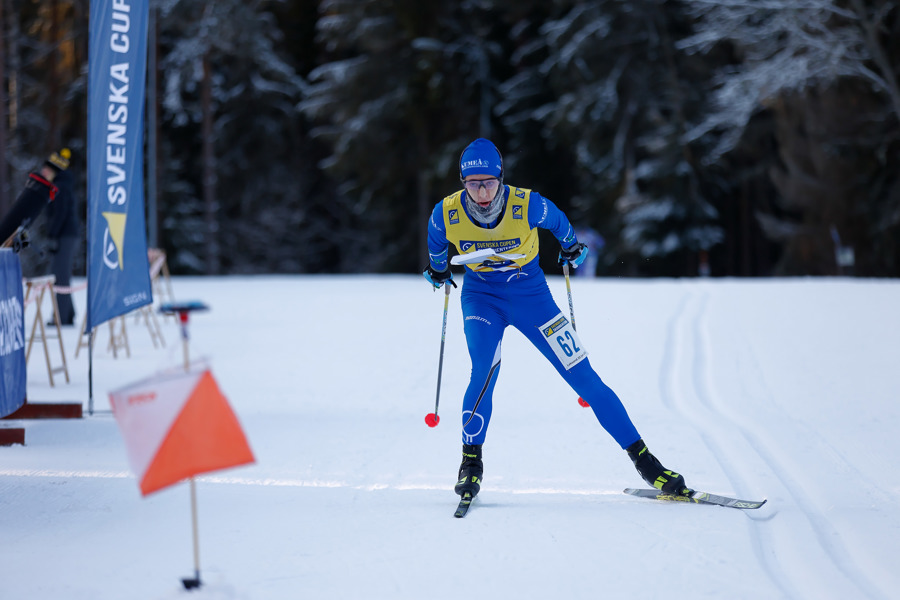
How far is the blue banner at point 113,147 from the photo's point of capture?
6.66m

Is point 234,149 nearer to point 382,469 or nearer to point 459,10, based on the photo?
point 459,10

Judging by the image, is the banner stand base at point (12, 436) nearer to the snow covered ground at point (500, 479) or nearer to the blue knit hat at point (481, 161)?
the snow covered ground at point (500, 479)

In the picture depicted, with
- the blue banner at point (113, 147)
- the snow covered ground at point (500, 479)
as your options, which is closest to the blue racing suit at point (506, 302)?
the snow covered ground at point (500, 479)

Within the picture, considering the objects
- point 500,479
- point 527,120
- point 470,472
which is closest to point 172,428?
point 470,472

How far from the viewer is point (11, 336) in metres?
5.90

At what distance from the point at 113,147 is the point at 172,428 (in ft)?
13.6

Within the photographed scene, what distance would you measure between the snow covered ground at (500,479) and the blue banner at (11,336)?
0.38m

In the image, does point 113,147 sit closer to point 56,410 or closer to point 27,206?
point 27,206

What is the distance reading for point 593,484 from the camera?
17.0 ft

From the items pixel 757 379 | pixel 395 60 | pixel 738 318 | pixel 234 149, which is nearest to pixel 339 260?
pixel 234 149

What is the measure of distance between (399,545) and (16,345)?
3.36 m

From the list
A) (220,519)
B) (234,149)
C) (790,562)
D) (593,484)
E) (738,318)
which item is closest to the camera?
(790,562)

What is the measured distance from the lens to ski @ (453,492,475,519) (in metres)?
4.50

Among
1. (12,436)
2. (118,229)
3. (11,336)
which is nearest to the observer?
(11,336)
